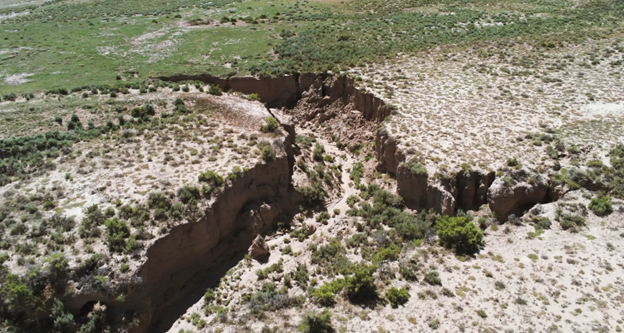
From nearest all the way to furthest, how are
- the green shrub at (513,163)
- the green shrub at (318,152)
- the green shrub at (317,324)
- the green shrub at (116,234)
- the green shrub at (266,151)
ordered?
the green shrub at (317,324) < the green shrub at (116,234) < the green shrub at (513,163) < the green shrub at (266,151) < the green shrub at (318,152)

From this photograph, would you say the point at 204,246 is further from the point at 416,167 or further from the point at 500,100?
the point at 500,100

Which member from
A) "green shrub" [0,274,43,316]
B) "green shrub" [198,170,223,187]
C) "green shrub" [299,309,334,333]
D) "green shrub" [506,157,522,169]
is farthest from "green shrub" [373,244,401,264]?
"green shrub" [0,274,43,316]

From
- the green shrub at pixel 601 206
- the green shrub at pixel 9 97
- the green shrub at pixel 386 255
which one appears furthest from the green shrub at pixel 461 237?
the green shrub at pixel 9 97

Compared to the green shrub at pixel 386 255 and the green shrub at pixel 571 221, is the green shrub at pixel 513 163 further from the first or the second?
the green shrub at pixel 386 255

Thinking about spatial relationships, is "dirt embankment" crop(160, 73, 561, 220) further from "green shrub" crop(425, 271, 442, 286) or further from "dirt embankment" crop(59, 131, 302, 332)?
"dirt embankment" crop(59, 131, 302, 332)

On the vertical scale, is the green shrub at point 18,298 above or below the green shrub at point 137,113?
below
